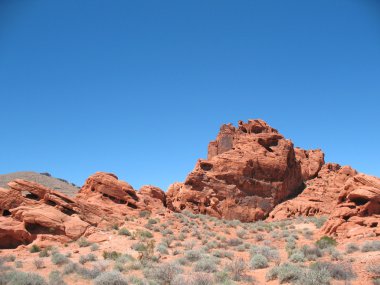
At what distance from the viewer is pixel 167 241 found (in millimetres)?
19953

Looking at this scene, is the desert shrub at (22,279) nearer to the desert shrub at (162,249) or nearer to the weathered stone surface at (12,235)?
the weathered stone surface at (12,235)

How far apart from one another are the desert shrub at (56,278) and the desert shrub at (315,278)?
7979 millimetres

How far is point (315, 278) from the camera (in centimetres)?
1029

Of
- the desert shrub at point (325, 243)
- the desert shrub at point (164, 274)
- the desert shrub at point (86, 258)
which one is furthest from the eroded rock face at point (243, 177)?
the desert shrub at point (164, 274)

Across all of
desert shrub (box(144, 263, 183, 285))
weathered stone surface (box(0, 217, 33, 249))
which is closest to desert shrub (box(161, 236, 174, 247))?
desert shrub (box(144, 263, 183, 285))

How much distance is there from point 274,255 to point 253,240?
330 inches

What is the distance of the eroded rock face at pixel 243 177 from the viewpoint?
36156 millimetres

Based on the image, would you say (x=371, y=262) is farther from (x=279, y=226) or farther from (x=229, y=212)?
(x=229, y=212)

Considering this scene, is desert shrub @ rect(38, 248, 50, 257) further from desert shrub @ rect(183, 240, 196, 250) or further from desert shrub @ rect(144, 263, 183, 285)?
desert shrub @ rect(183, 240, 196, 250)

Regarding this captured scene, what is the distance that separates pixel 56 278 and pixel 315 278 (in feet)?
29.2

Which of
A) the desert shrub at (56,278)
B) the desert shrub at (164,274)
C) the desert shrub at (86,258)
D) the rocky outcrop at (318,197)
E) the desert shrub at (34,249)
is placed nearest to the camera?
the desert shrub at (56,278)

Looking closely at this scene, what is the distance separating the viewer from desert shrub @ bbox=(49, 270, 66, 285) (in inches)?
450

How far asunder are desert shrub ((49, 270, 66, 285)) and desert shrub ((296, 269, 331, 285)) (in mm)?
7979

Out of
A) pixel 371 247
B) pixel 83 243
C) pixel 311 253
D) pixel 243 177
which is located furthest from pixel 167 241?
pixel 243 177
